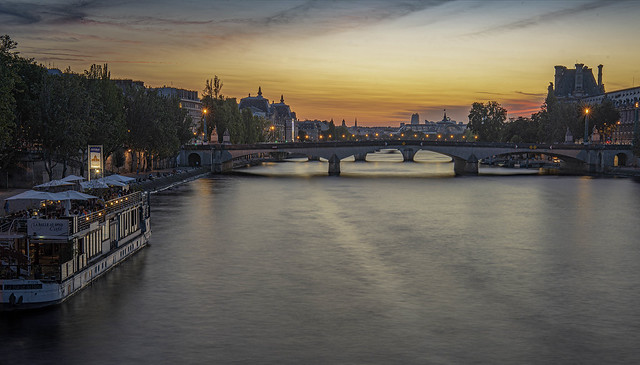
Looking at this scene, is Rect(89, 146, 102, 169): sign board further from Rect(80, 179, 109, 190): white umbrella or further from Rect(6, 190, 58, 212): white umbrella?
Rect(80, 179, 109, 190): white umbrella

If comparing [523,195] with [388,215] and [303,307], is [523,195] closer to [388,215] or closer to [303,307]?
[388,215]

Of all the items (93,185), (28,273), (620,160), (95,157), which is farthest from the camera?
(620,160)

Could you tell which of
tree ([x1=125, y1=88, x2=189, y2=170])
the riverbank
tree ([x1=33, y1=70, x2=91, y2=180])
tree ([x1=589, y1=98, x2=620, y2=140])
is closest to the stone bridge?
the riverbank

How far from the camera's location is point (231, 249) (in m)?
50.8

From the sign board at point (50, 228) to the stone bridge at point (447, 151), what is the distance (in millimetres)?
113243

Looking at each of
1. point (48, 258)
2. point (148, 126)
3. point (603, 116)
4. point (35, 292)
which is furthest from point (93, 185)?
point (603, 116)

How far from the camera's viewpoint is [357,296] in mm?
35812

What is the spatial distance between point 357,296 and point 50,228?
16.2 meters

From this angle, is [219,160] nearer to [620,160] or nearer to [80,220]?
[620,160]

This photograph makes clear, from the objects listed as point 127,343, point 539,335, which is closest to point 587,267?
point 539,335

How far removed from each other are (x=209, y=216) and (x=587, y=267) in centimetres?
3899

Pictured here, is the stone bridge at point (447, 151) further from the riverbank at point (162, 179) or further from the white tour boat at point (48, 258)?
the white tour boat at point (48, 258)

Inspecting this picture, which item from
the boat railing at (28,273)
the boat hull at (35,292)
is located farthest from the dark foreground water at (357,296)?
the boat railing at (28,273)

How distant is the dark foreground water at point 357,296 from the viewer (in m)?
27.1
